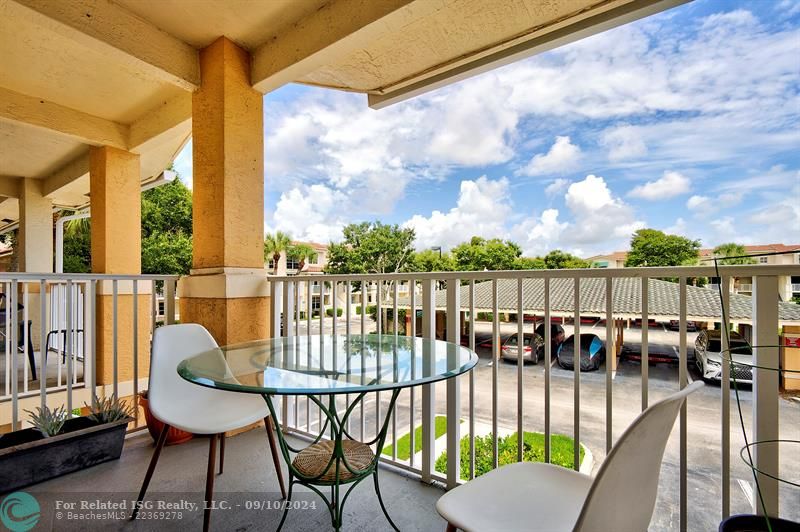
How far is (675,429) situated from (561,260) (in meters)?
25.4

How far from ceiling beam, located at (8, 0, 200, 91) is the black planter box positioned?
7.20 feet

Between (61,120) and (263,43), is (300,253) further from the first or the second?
(263,43)

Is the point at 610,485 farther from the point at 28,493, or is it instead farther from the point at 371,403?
the point at 371,403

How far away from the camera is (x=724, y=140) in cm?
3356

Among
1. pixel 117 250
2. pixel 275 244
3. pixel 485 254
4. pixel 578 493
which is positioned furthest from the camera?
pixel 485 254

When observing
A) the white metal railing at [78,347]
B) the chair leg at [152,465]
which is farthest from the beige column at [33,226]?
the chair leg at [152,465]

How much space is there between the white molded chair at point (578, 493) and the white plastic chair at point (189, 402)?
1.05m

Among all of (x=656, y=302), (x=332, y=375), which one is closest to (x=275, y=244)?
(x=656, y=302)

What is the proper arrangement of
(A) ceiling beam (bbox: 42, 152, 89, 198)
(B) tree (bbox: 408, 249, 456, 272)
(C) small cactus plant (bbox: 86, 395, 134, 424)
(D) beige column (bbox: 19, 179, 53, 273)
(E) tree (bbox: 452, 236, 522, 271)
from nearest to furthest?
(C) small cactus plant (bbox: 86, 395, 134, 424)
(A) ceiling beam (bbox: 42, 152, 89, 198)
(D) beige column (bbox: 19, 179, 53, 273)
(E) tree (bbox: 452, 236, 522, 271)
(B) tree (bbox: 408, 249, 456, 272)

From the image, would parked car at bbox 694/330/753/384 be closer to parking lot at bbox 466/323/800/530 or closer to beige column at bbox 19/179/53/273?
parking lot at bbox 466/323/800/530

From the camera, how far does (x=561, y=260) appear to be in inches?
1211

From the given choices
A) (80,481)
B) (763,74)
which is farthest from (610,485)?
(763,74)

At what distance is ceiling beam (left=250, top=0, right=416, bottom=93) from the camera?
198 cm

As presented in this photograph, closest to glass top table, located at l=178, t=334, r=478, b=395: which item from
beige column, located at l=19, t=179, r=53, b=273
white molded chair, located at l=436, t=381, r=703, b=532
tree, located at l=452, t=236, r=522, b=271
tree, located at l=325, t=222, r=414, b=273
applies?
→ white molded chair, located at l=436, t=381, r=703, b=532
